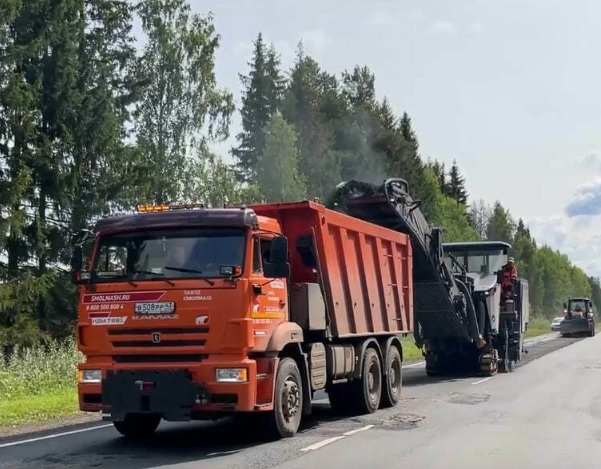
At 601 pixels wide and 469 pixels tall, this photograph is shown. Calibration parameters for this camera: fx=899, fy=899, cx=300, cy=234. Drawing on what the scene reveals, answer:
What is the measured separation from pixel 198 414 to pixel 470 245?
1363cm

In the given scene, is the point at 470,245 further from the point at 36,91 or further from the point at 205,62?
the point at 205,62

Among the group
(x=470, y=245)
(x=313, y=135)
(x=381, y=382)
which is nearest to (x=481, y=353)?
(x=470, y=245)

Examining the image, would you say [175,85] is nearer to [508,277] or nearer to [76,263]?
[508,277]

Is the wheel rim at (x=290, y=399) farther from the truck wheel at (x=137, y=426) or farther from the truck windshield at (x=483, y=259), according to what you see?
the truck windshield at (x=483, y=259)

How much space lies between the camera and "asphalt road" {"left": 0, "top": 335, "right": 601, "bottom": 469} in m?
9.62

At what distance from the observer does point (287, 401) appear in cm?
1104

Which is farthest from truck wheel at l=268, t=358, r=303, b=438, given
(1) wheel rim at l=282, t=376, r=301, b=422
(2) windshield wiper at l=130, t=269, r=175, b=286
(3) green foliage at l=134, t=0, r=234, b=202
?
(3) green foliage at l=134, t=0, r=234, b=202

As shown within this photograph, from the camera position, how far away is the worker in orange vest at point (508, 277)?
22.8 m

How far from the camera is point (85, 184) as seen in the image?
2931 centimetres

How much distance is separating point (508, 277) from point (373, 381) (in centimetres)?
944

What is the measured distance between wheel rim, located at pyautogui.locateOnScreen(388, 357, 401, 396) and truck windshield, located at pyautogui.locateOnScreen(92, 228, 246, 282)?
18.5 ft

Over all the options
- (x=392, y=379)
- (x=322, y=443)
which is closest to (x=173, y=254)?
(x=322, y=443)

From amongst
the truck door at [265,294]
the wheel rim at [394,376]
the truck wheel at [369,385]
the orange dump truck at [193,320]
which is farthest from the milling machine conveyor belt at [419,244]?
the truck door at [265,294]

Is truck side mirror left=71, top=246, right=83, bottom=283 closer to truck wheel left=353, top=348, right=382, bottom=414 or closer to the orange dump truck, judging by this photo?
the orange dump truck
